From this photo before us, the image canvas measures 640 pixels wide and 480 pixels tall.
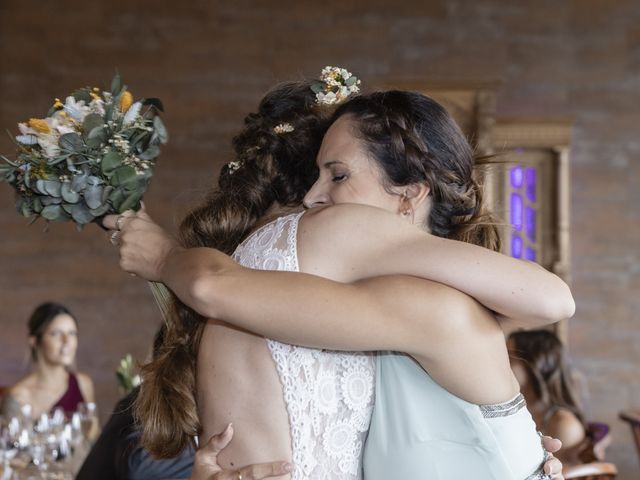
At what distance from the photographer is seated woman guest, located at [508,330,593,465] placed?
4547 mm

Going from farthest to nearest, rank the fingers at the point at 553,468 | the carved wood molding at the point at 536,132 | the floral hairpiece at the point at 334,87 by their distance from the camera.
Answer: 1. the carved wood molding at the point at 536,132
2. the floral hairpiece at the point at 334,87
3. the fingers at the point at 553,468

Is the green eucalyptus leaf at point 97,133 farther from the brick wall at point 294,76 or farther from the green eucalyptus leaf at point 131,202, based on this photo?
the brick wall at point 294,76

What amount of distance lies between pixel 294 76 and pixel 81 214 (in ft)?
19.9

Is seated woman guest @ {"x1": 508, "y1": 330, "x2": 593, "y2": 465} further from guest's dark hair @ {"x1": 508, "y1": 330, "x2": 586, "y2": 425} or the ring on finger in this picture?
the ring on finger

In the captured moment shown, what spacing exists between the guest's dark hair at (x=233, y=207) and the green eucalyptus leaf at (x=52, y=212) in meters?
0.25

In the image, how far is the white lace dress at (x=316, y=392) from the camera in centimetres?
174

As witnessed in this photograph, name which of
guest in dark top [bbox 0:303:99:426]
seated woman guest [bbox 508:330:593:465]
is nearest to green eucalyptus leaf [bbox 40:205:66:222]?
seated woman guest [bbox 508:330:593:465]

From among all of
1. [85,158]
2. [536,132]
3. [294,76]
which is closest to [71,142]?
[85,158]

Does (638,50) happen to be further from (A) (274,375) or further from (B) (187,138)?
(A) (274,375)

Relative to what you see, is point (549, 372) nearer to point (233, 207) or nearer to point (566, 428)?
point (566, 428)

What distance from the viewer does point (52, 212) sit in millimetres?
1963

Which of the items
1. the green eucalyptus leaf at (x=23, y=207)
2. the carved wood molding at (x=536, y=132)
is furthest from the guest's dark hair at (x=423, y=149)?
the carved wood molding at (x=536, y=132)

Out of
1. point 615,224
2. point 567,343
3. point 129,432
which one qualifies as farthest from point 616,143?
point 129,432

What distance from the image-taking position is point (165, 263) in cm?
178
